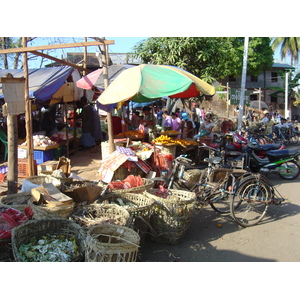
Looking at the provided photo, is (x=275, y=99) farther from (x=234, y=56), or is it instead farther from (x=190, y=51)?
(x=190, y=51)

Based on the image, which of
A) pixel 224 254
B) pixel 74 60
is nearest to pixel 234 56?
pixel 74 60

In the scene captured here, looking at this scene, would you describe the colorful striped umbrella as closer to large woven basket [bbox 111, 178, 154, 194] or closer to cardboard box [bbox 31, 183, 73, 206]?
large woven basket [bbox 111, 178, 154, 194]

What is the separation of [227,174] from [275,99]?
34.7 meters

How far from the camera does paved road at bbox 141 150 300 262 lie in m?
4.02

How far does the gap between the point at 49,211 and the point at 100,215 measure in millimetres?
682

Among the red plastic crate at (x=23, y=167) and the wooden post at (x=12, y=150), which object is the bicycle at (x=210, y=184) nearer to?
the wooden post at (x=12, y=150)

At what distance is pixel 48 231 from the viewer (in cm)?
372

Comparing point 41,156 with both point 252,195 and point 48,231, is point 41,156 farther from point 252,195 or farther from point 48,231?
point 252,195

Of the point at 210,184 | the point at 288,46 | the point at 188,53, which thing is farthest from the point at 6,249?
the point at 288,46

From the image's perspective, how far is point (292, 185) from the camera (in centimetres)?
783

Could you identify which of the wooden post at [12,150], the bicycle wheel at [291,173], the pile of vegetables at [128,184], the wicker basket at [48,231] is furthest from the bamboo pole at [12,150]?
the bicycle wheel at [291,173]

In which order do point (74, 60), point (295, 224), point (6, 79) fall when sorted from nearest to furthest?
point (6, 79) < point (295, 224) < point (74, 60)

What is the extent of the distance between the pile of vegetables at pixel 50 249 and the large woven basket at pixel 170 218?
118 centimetres

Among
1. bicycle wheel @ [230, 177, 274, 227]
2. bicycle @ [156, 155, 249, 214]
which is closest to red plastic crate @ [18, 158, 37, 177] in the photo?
bicycle @ [156, 155, 249, 214]
